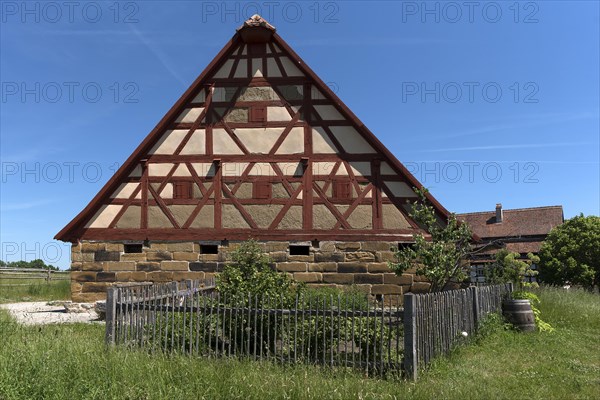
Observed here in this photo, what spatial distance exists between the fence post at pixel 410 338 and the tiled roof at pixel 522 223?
112 ft

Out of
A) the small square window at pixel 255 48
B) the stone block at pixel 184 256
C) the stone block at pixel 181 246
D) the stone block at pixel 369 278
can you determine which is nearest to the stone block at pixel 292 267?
the stone block at pixel 369 278

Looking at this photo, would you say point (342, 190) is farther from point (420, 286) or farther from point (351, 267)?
point (420, 286)

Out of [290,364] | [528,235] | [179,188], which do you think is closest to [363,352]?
[290,364]

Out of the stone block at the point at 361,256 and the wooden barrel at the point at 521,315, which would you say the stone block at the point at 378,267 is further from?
the wooden barrel at the point at 521,315

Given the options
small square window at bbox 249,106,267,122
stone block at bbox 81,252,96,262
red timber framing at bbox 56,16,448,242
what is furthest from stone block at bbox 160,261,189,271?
small square window at bbox 249,106,267,122

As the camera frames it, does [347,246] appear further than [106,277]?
No

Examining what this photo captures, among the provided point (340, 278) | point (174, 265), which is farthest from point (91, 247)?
point (340, 278)

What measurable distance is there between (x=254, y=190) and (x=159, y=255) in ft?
10.6

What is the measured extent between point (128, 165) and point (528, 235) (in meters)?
34.0

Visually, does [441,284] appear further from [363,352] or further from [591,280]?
[591,280]

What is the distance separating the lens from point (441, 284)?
1181 cm

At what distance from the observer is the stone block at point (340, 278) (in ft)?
42.7

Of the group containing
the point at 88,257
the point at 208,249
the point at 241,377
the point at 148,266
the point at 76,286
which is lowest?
the point at 241,377

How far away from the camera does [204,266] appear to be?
13.4 meters
